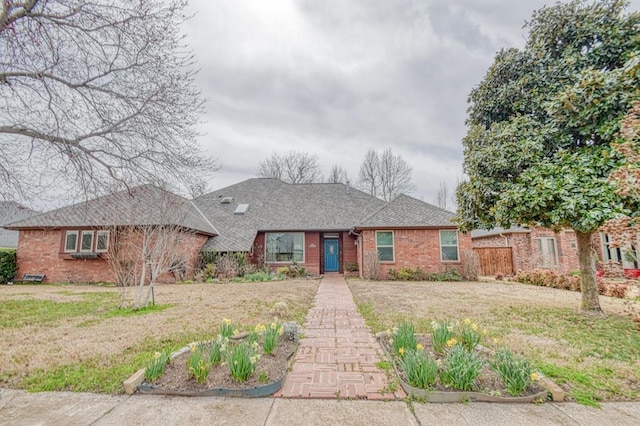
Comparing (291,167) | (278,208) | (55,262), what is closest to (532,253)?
(278,208)

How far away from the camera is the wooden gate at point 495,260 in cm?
1645

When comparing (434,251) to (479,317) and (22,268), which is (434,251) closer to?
(479,317)

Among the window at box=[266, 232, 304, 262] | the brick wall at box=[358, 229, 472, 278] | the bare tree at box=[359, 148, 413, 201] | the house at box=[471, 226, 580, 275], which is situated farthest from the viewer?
the bare tree at box=[359, 148, 413, 201]

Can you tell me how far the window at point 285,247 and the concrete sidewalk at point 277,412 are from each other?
14072 millimetres

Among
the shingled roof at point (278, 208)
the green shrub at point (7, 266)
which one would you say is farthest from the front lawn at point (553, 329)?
the green shrub at point (7, 266)

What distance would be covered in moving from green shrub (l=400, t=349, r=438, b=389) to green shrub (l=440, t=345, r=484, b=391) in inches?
4.6

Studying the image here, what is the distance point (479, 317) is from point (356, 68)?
9068mm

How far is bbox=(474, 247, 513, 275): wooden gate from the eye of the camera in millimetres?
16453

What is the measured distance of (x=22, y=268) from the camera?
46.4ft

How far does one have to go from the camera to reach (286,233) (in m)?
17.2

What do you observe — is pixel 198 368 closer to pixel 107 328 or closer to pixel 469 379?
pixel 469 379

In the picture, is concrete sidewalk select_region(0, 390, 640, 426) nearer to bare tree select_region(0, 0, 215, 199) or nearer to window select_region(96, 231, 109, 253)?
bare tree select_region(0, 0, 215, 199)

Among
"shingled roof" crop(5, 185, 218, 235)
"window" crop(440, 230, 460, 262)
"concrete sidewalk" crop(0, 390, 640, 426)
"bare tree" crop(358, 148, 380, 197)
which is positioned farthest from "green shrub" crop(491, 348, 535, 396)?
"bare tree" crop(358, 148, 380, 197)

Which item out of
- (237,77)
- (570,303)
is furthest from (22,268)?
(570,303)
